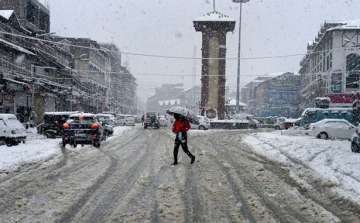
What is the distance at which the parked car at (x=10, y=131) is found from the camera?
2528 centimetres

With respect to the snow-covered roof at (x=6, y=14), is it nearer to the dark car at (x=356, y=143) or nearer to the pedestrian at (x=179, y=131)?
the dark car at (x=356, y=143)

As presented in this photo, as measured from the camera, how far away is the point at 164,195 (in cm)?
1001

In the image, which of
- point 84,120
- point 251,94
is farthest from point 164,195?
point 251,94

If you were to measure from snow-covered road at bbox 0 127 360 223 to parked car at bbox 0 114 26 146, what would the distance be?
10414 mm

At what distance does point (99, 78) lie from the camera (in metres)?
101

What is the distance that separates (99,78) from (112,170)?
8780cm

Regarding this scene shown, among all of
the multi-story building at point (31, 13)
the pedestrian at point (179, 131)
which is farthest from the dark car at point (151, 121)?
the pedestrian at point (179, 131)

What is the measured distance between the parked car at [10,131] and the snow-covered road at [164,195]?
10.4m

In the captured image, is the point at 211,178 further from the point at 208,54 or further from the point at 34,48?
the point at 208,54

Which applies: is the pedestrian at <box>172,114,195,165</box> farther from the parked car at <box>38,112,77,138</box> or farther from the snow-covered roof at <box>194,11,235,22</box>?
the snow-covered roof at <box>194,11,235,22</box>

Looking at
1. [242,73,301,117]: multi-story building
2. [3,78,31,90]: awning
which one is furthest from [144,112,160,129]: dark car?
[242,73,301,117]: multi-story building

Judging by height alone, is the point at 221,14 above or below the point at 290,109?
above

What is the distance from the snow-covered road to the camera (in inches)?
320

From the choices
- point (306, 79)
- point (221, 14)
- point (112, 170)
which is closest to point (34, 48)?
point (221, 14)
